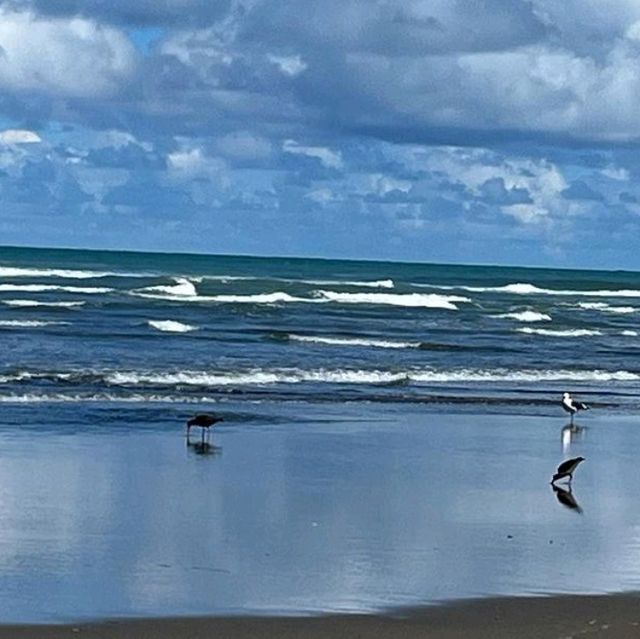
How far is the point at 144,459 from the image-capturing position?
16.3 m

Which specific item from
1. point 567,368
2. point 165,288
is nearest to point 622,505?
point 567,368

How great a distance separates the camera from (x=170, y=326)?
38500 millimetres

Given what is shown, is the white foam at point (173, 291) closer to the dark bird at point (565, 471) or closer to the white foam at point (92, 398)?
the white foam at point (92, 398)

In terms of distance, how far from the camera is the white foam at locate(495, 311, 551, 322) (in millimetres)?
50391

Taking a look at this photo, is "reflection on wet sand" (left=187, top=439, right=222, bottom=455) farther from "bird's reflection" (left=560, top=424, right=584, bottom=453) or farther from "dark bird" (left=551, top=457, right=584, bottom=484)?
"bird's reflection" (left=560, top=424, right=584, bottom=453)

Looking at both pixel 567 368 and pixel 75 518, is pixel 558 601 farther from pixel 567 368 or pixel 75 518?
pixel 567 368

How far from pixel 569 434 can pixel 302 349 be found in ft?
45.8

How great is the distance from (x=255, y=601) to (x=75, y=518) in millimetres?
2915

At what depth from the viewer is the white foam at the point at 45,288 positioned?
56438 mm

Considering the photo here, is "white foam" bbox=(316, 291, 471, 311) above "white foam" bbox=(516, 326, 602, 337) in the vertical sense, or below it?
above

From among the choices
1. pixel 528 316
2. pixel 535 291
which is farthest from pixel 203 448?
pixel 535 291

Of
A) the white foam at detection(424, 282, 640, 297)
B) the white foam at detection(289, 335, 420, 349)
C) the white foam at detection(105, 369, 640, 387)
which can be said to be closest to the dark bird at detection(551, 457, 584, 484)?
the white foam at detection(105, 369, 640, 387)

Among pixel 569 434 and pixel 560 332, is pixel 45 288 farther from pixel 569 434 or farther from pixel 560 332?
pixel 569 434

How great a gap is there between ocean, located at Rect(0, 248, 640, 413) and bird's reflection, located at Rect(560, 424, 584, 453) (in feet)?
7.82
